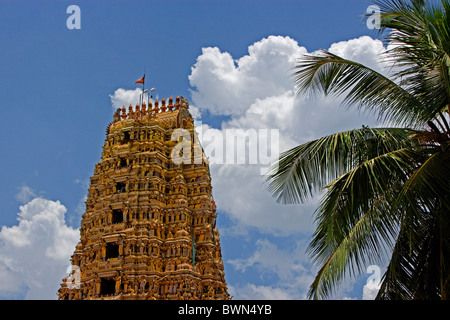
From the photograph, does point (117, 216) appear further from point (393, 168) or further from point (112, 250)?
point (393, 168)

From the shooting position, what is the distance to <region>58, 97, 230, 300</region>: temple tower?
1810 inches

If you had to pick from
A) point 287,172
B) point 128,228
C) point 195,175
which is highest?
point 195,175

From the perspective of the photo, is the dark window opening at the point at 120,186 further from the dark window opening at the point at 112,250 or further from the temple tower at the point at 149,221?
the dark window opening at the point at 112,250

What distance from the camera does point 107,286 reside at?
47.9 m

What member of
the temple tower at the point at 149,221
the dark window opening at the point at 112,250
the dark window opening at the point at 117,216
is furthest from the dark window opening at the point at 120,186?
the dark window opening at the point at 112,250

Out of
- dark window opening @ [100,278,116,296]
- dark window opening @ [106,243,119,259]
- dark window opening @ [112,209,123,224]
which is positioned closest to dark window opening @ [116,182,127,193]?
dark window opening @ [112,209,123,224]

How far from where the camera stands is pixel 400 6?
14.3m

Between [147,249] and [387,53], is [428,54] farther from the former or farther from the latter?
[147,249]

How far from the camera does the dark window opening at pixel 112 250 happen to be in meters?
48.2

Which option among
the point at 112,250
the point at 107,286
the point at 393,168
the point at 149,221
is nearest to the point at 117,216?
the point at 112,250

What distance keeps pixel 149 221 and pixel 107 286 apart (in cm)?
659

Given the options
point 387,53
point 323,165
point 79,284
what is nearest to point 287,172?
point 323,165

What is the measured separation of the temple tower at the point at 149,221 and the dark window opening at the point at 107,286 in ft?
0.28
